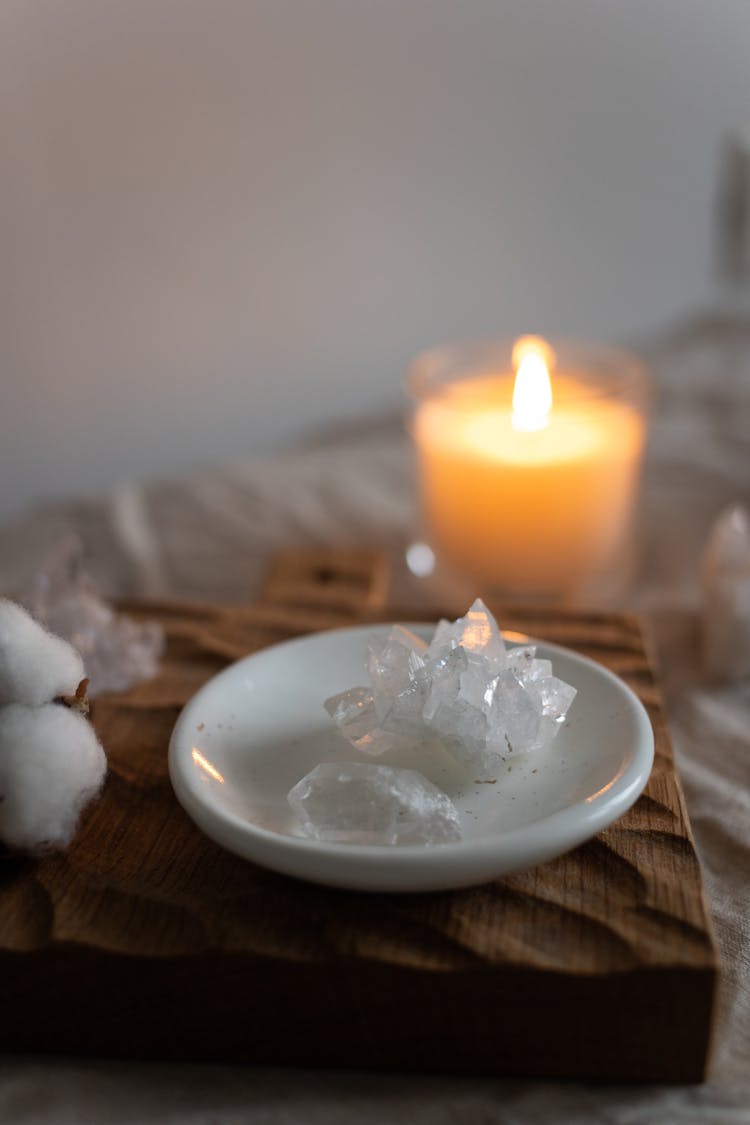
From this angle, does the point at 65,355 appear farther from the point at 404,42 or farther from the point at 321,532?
the point at 404,42

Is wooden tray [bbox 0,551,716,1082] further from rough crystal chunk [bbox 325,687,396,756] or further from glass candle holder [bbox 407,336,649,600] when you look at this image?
glass candle holder [bbox 407,336,649,600]

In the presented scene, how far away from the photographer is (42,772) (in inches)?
18.9

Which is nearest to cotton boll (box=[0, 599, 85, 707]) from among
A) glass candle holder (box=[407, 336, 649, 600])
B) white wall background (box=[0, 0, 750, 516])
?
glass candle holder (box=[407, 336, 649, 600])

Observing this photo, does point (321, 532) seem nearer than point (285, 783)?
No

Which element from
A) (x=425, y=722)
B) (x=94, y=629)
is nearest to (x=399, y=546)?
(x=94, y=629)

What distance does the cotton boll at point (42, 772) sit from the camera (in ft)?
1.57

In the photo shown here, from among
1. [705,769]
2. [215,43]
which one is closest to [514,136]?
[215,43]

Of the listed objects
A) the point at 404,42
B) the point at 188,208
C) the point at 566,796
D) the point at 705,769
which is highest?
the point at 404,42

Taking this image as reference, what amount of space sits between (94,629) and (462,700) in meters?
0.27

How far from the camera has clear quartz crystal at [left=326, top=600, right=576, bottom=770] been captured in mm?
515

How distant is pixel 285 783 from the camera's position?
1.76 feet

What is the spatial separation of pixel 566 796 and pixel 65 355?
73 centimetres

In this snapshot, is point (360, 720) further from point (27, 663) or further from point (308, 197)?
point (308, 197)

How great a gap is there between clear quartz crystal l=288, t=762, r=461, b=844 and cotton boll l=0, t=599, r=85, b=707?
0.12 meters
